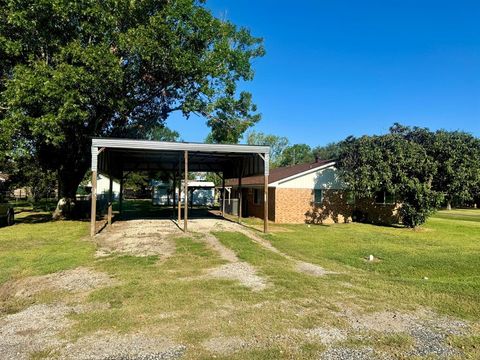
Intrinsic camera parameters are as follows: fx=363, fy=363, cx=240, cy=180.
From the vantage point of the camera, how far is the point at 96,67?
50.0ft

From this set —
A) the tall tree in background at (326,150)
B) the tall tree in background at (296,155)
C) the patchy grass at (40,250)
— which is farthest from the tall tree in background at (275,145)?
the patchy grass at (40,250)

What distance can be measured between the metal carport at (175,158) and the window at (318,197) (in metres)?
4.76

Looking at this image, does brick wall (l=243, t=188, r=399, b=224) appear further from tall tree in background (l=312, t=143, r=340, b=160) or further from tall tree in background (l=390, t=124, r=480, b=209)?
tall tree in background (l=312, t=143, r=340, b=160)

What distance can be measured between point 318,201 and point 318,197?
26 cm

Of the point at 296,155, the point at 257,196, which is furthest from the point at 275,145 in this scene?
the point at 257,196

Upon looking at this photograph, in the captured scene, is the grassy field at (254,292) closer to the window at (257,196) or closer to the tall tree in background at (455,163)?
the tall tree in background at (455,163)

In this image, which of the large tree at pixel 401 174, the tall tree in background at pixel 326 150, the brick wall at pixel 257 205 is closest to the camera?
the large tree at pixel 401 174

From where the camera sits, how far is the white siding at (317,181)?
22.6 meters

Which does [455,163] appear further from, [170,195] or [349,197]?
[170,195]

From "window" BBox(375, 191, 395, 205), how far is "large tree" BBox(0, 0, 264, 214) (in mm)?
10905

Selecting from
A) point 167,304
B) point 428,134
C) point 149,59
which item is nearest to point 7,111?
point 149,59

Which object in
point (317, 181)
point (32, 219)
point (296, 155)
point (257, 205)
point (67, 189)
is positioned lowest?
point (32, 219)

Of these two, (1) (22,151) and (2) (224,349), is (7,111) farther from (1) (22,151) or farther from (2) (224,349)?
(2) (224,349)

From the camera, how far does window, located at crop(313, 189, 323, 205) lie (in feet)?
76.1
